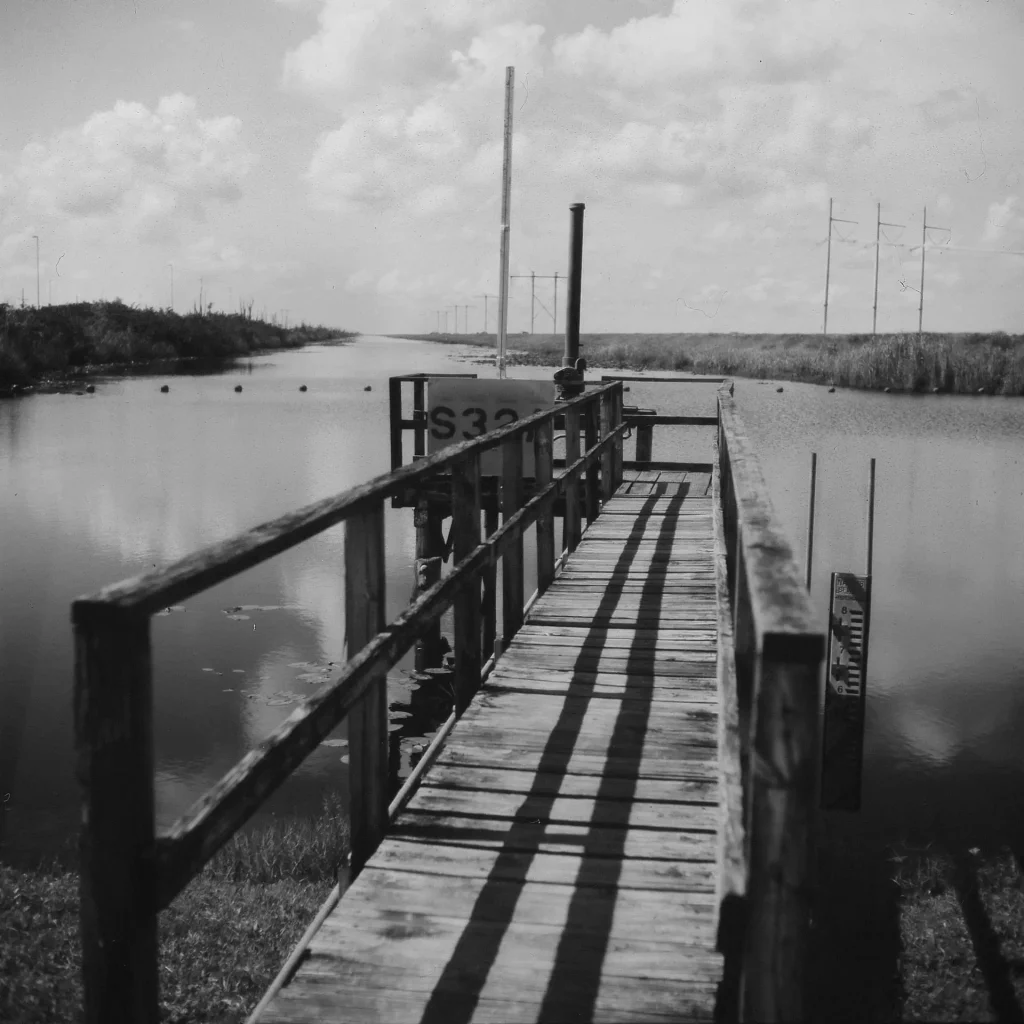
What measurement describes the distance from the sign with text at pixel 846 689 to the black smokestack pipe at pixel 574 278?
976 centimetres

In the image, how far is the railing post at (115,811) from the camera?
6.04 ft

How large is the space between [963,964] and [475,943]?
3.48 m

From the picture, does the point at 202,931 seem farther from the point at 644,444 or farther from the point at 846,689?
the point at 644,444

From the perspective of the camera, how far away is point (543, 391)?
11.8 m

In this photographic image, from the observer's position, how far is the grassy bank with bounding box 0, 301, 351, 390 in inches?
1965

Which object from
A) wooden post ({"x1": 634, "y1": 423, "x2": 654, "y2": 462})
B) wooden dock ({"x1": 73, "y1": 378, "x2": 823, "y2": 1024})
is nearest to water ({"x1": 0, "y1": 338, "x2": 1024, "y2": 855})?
wooden dock ({"x1": 73, "y1": 378, "x2": 823, "y2": 1024})

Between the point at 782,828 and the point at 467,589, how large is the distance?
3.00m

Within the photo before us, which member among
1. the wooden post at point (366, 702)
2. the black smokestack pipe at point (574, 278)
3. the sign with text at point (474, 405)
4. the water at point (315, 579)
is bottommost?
the water at point (315, 579)

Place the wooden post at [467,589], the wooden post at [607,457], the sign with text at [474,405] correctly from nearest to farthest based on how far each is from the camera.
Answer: the wooden post at [467,589] → the wooden post at [607,457] → the sign with text at [474,405]

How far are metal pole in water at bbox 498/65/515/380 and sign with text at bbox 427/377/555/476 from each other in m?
4.43

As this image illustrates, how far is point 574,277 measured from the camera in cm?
1712

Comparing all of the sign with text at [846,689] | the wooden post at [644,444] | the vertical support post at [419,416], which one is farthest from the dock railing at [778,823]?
the wooden post at [644,444]

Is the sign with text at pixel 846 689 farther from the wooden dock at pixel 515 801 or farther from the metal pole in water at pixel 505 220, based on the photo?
the metal pole in water at pixel 505 220

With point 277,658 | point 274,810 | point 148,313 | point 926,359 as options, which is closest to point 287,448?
point 277,658
